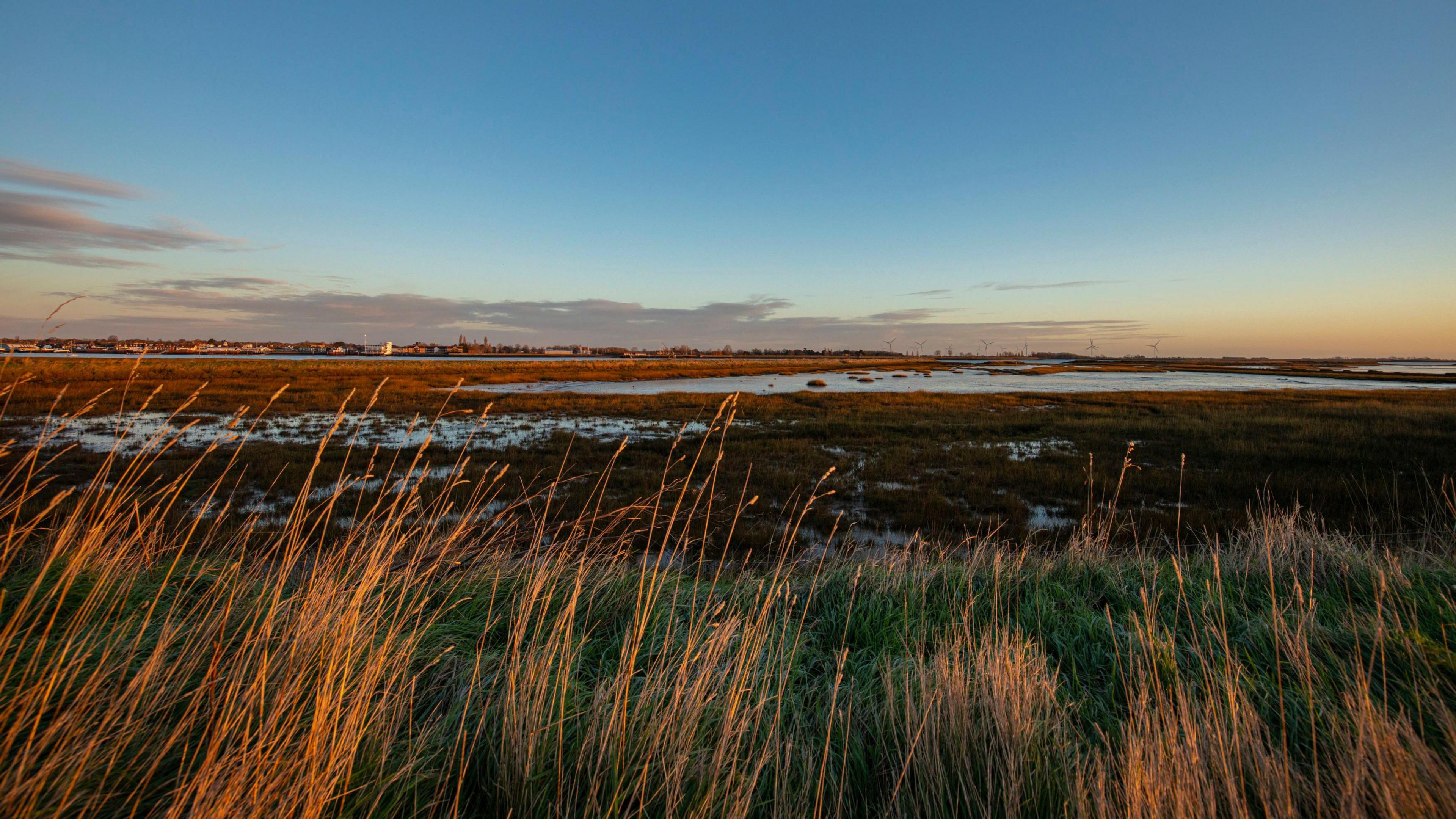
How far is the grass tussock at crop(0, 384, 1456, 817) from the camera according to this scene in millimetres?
2316

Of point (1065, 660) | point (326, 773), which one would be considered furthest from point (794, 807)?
point (1065, 660)

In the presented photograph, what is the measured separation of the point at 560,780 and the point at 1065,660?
4.39 metres

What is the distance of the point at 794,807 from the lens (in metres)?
2.89

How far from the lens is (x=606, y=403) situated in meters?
38.8

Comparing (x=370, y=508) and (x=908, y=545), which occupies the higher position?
(x=908, y=545)

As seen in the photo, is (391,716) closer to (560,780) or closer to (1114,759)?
(560,780)

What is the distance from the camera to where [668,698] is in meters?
3.60

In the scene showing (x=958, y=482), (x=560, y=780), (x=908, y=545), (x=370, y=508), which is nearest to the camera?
(x=560, y=780)

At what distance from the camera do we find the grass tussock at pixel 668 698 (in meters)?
2.32

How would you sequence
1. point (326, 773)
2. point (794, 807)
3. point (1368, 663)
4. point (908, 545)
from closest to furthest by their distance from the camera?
1. point (326, 773)
2. point (794, 807)
3. point (1368, 663)
4. point (908, 545)

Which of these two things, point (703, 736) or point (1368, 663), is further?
point (1368, 663)

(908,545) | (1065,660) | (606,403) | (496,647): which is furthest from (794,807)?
(606,403)

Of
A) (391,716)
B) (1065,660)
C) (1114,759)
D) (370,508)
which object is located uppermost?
(391,716)

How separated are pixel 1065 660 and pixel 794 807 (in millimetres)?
3221
